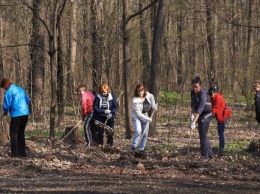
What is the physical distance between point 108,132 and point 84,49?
8595 millimetres

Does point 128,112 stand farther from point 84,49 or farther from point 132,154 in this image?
point 84,49

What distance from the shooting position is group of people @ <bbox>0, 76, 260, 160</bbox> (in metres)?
11.6

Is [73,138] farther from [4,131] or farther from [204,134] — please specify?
[204,134]

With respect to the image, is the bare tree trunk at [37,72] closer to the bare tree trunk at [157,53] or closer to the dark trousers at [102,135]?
the bare tree trunk at [157,53]

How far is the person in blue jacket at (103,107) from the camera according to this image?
1405cm

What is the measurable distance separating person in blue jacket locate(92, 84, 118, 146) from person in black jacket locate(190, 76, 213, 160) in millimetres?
2750

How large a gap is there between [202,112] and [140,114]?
1729 mm

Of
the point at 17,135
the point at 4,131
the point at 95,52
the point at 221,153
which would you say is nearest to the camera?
the point at 17,135

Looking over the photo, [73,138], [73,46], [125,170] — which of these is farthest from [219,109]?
[73,46]

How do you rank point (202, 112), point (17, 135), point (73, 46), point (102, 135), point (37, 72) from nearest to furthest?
point (202, 112), point (17, 135), point (102, 135), point (37, 72), point (73, 46)

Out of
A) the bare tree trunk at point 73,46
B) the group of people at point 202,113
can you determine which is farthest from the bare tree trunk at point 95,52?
the group of people at point 202,113

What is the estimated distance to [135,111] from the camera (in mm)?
12883

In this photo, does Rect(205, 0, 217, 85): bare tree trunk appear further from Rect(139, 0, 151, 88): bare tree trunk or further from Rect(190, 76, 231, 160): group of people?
Rect(190, 76, 231, 160): group of people

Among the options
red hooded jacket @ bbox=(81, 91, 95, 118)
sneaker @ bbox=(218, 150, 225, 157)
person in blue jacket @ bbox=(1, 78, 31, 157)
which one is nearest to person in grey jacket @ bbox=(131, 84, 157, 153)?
sneaker @ bbox=(218, 150, 225, 157)
